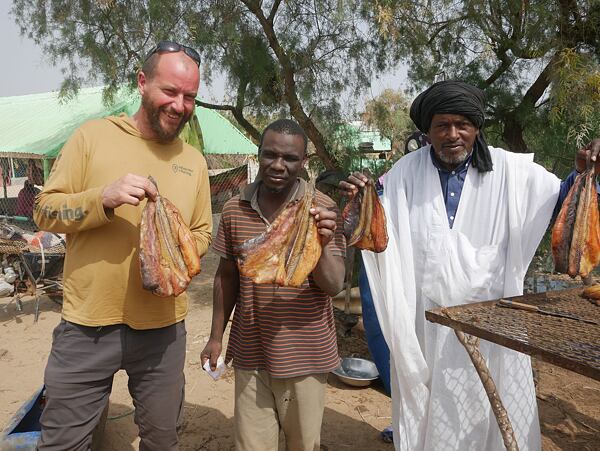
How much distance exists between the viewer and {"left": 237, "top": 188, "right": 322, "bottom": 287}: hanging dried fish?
2072 mm

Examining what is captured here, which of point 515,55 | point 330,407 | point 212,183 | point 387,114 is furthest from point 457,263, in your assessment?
point 212,183

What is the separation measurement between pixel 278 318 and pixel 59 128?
12.2 m

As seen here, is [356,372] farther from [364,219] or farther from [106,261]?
[106,261]

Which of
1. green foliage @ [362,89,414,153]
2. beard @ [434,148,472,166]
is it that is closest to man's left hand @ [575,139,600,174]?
beard @ [434,148,472,166]

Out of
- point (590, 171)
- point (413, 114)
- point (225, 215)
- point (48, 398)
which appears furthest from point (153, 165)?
point (590, 171)

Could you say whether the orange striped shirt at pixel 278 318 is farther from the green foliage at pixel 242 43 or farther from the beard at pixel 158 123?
the green foliage at pixel 242 43

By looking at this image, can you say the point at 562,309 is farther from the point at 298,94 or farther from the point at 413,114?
the point at 298,94

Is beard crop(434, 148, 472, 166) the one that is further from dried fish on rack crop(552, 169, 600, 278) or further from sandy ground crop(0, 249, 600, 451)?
sandy ground crop(0, 249, 600, 451)

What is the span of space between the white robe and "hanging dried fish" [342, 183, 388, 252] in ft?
1.42

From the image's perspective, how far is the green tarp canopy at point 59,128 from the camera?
38.0 ft

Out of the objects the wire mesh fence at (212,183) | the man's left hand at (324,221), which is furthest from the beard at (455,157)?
the wire mesh fence at (212,183)

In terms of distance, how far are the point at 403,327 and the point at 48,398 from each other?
5.77 feet

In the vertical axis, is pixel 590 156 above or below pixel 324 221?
above

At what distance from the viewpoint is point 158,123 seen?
2248mm
